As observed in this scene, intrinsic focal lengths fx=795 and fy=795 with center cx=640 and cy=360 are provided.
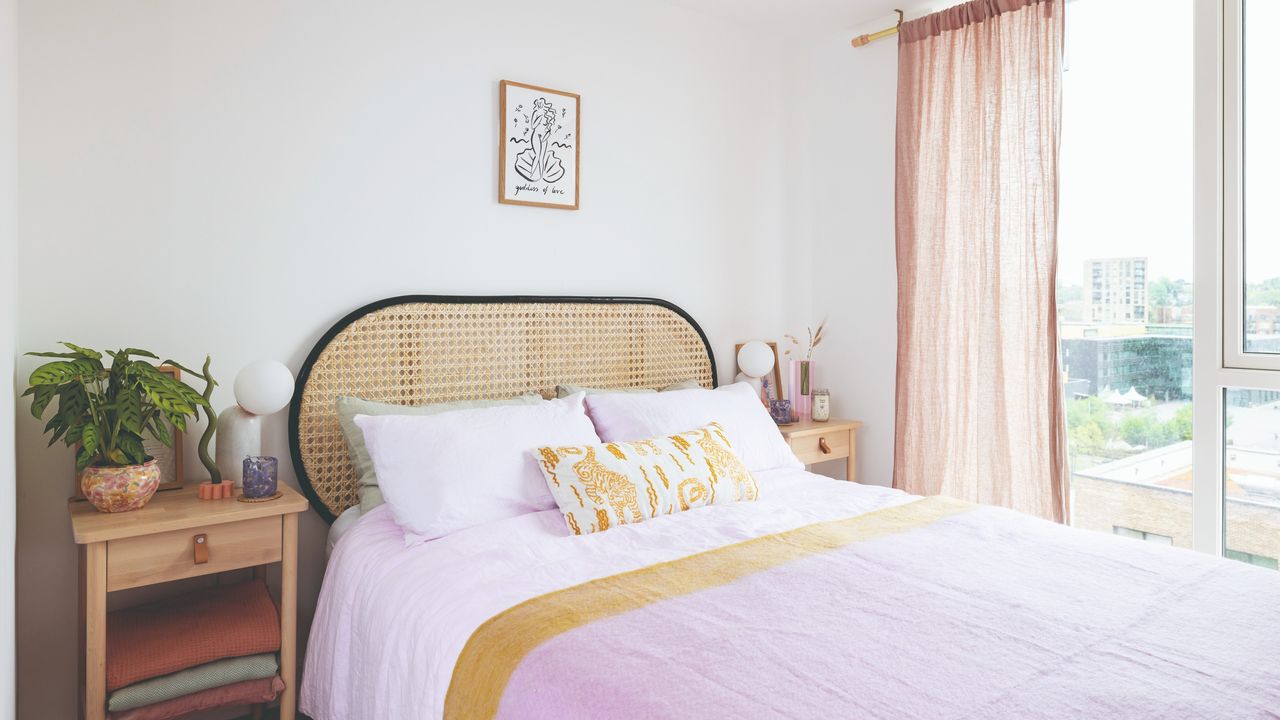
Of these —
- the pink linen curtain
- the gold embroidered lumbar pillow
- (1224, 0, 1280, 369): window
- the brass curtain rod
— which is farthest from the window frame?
the gold embroidered lumbar pillow

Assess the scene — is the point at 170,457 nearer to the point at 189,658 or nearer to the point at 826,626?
the point at 189,658

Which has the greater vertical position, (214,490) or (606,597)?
(214,490)

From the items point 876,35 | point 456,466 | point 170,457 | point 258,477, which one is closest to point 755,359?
point 876,35

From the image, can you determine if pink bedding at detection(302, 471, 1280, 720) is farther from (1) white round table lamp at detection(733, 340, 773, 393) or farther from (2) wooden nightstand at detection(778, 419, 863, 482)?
(1) white round table lamp at detection(733, 340, 773, 393)

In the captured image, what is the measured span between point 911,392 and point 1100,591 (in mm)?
1572

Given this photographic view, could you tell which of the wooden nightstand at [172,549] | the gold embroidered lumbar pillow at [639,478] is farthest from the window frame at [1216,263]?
the wooden nightstand at [172,549]

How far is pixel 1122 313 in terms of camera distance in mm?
2752

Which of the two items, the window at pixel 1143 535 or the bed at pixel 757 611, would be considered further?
the window at pixel 1143 535

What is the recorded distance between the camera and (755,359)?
328 cm

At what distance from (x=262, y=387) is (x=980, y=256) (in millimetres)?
2454

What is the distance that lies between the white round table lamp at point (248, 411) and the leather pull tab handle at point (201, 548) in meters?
0.24

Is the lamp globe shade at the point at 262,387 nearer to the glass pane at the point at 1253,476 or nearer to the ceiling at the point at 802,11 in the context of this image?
the ceiling at the point at 802,11

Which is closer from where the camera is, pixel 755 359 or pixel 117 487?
→ pixel 117 487

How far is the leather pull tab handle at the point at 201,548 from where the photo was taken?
1.87 meters
